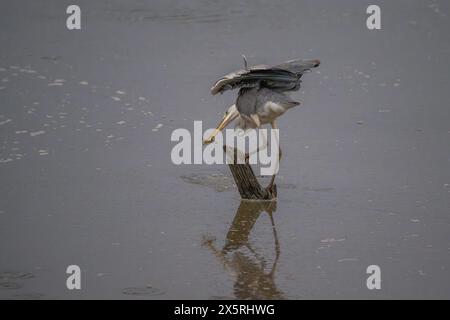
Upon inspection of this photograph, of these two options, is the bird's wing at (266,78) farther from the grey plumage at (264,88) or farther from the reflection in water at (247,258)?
the reflection in water at (247,258)

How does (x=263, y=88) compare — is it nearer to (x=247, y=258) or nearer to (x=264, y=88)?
(x=264, y=88)

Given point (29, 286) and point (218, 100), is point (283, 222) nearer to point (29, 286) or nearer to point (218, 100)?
point (29, 286)

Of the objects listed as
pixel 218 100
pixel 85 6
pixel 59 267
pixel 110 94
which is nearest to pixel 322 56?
pixel 218 100

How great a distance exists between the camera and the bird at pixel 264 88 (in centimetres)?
916

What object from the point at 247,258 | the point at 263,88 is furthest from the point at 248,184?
the point at 247,258

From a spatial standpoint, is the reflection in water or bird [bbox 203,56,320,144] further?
bird [bbox 203,56,320,144]

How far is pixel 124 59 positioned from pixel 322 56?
2711 mm

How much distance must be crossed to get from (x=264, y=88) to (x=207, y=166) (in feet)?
4.60

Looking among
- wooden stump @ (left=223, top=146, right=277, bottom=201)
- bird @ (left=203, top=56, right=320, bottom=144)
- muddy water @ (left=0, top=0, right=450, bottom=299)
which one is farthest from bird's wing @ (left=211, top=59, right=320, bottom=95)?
muddy water @ (left=0, top=0, right=450, bottom=299)

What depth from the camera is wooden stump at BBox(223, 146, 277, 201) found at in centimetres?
934

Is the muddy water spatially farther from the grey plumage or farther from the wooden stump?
the grey plumage

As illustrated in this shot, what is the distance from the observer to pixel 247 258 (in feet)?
27.0

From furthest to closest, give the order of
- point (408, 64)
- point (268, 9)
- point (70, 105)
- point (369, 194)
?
point (268, 9), point (408, 64), point (70, 105), point (369, 194)

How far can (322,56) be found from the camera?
1378cm
